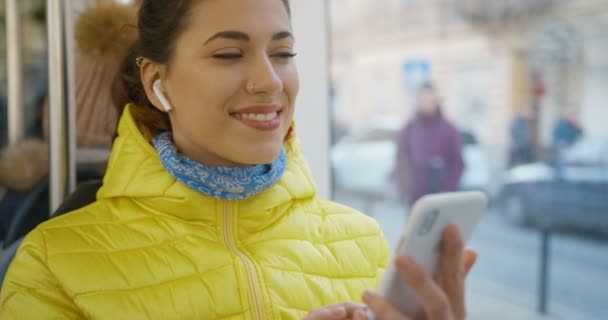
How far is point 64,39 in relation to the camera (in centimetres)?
142

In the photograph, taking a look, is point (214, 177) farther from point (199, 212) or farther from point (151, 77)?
point (151, 77)

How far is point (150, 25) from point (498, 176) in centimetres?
313

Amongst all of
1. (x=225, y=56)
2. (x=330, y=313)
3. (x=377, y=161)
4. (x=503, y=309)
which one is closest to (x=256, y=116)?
(x=225, y=56)

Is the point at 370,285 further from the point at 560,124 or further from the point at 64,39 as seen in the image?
the point at 560,124

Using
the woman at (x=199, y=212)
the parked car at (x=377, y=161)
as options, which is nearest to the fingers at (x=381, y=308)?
the woman at (x=199, y=212)

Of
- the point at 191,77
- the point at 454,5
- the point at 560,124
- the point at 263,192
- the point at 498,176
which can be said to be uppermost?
the point at 454,5

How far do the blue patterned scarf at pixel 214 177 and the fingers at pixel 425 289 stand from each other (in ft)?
1.21

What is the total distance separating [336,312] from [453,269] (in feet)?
0.53

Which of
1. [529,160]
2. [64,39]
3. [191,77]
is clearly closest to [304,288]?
[191,77]

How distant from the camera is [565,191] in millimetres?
3160

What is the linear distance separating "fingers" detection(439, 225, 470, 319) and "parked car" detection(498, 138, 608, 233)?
2487 mm

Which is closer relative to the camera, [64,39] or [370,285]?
[370,285]

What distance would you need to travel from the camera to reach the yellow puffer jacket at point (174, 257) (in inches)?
36.7

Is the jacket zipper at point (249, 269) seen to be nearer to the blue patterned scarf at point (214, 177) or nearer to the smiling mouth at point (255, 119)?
the blue patterned scarf at point (214, 177)
